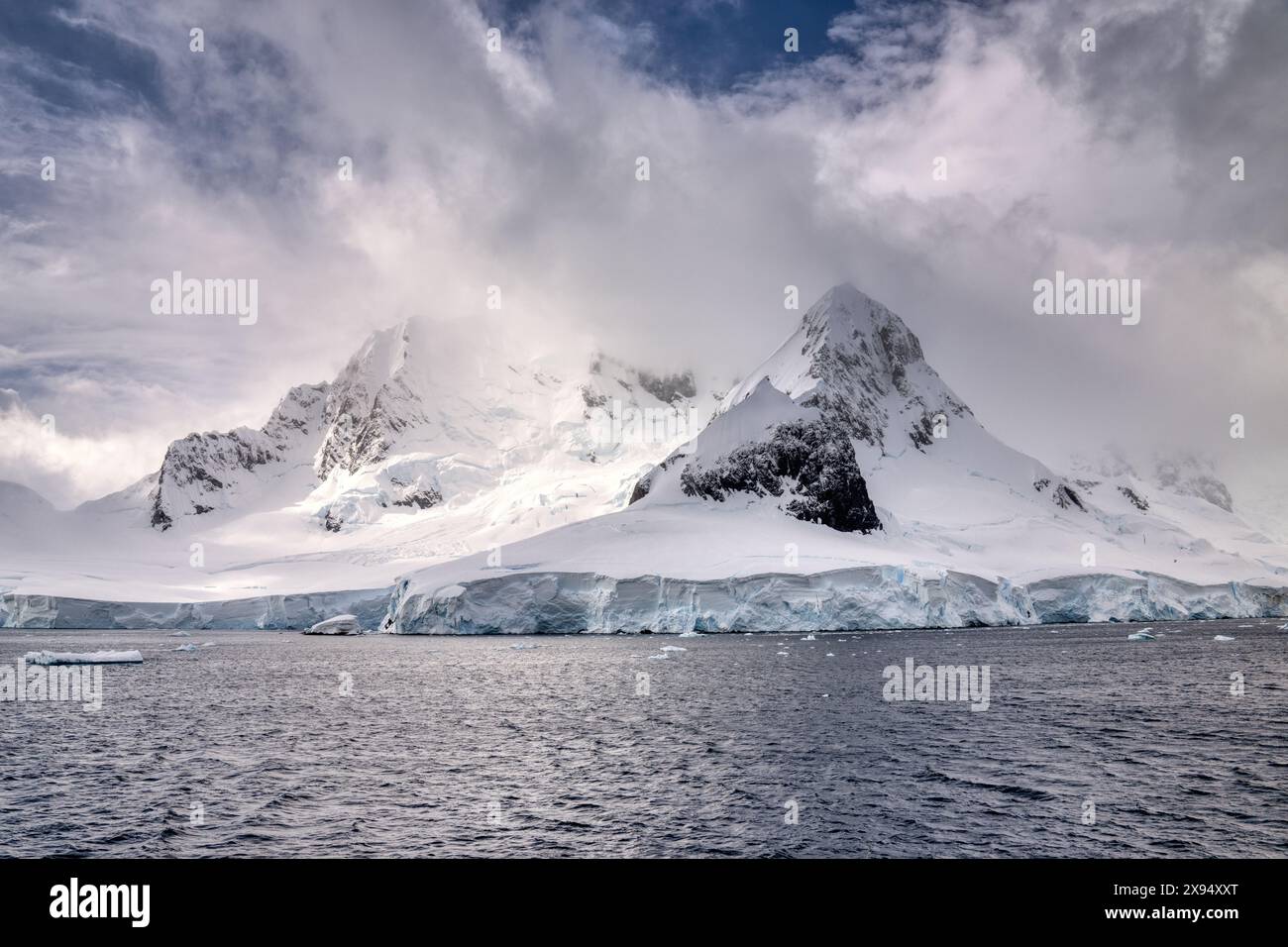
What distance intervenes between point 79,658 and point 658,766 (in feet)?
175

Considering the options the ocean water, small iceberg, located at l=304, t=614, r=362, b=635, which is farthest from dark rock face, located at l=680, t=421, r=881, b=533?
the ocean water

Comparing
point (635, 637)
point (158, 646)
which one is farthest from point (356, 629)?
point (635, 637)

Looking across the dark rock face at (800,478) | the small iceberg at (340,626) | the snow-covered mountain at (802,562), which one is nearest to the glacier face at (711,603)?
the snow-covered mountain at (802,562)

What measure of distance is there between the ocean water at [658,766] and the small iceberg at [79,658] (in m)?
8.92

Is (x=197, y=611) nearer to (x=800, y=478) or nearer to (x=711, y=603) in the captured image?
(x=711, y=603)

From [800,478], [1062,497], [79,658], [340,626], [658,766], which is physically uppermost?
[800,478]

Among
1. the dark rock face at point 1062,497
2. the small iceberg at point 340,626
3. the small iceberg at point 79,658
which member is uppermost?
the dark rock face at point 1062,497

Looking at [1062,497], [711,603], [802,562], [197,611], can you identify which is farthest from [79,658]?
[1062,497]

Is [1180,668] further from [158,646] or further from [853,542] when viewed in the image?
[158,646]

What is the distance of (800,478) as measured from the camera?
494 ft

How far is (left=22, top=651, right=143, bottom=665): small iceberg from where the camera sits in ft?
204

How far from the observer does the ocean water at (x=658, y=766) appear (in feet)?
69.1

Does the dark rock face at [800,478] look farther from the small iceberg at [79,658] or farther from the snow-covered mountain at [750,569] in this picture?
the small iceberg at [79,658]
